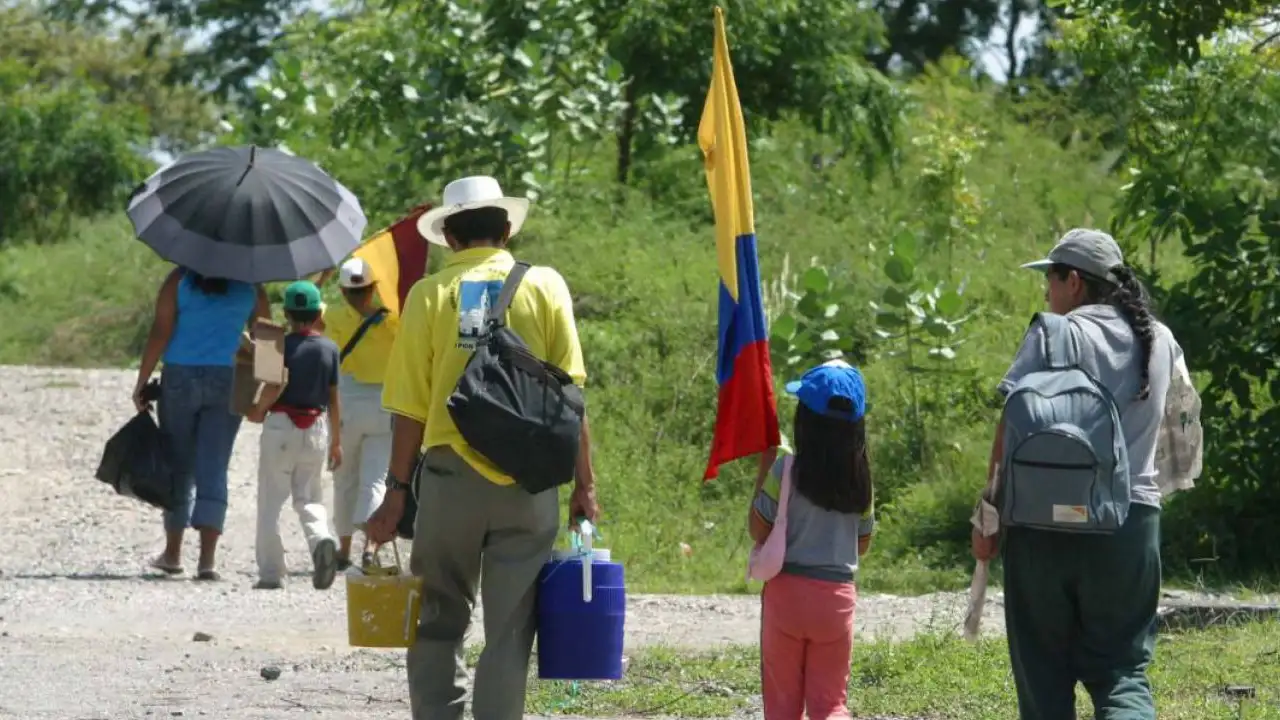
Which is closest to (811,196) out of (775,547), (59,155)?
(59,155)

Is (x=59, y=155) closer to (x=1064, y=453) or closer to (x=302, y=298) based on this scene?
(x=302, y=298)

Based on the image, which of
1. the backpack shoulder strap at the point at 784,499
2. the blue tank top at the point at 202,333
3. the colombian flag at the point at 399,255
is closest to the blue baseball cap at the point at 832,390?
the backpack shoulder strap at the point at 784,499

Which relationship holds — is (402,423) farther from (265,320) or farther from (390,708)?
(265,320)

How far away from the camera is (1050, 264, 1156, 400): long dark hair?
581 cm

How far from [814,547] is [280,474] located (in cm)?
535

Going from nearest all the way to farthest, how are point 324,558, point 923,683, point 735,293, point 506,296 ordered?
A: 1. point 506,296
2. point 735,293
3. point 923,683
4. point 324,558

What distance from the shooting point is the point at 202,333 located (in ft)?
35.9

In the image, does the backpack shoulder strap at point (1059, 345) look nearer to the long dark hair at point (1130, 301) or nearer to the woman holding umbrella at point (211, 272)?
the long dark hair at point (1130, 301)

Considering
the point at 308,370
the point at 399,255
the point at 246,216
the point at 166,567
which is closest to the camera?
the point at 399,255

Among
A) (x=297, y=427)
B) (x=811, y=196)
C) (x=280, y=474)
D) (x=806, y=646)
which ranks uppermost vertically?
(x=811, y=196)

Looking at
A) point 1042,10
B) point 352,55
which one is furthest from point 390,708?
point 1042,10

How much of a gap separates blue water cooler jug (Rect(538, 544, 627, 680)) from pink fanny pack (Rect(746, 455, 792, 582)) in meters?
0.41

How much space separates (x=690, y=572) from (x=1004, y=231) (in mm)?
8188

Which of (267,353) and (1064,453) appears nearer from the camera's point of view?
(1064,453)
